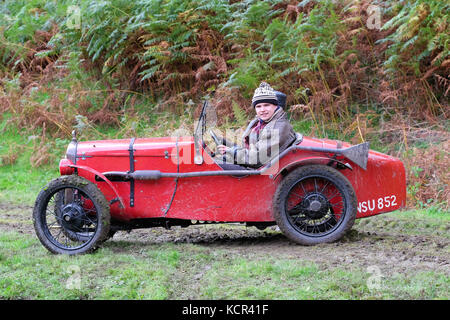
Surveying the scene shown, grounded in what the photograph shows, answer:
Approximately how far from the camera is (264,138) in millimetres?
5031

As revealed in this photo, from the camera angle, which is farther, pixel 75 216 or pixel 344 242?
pixel 344 242

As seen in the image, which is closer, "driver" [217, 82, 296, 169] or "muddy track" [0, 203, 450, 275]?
"muddy track" [0, 203, 450, 275]

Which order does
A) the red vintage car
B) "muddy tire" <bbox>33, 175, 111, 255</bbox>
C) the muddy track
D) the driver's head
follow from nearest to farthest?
the muddy track < "muddy tire" <bbox>33, 175, 111, 255</bbox> < the red vintage car < the driver's head

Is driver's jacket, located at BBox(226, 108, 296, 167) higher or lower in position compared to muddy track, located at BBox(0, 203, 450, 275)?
higher

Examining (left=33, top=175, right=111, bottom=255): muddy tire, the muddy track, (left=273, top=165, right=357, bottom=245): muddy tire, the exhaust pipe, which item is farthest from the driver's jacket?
(left=33, top=175, right=111, bottom=255): muddy tire

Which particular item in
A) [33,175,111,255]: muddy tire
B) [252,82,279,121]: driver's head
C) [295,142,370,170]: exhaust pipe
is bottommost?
[33,175,111,255]: muddy tire

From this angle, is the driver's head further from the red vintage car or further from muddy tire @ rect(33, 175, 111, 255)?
muddy tire @ rect(33, 175, 111, 255)

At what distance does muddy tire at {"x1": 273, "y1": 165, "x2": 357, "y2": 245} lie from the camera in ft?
16.1

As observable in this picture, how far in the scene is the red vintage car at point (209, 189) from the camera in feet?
16.2

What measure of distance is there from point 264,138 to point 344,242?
4.34 feet

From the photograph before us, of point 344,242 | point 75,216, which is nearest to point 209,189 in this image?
point 75,216

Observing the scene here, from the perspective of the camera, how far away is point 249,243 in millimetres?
5398

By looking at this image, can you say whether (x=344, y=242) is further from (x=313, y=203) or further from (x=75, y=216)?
(x=75, y=216)
